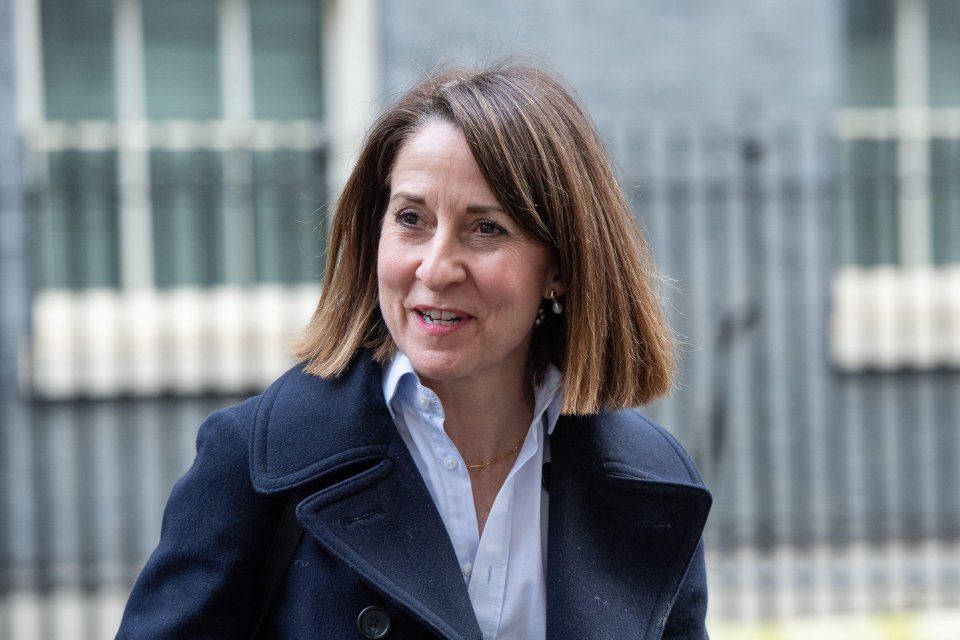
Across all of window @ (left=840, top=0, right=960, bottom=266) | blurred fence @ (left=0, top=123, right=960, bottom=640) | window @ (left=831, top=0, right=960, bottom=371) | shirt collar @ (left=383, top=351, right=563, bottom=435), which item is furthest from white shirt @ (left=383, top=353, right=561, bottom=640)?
window @ (left=840, top=0, right=960, bottom=266)

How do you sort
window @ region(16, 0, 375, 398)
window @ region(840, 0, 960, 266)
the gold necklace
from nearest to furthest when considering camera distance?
1. the gold necklace
2. window @ region(16, 0, 375, 398)
3. window @ region(840, 0, 960, 266)

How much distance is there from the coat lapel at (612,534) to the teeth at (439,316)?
357 mm

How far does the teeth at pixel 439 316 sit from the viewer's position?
6.92 feet

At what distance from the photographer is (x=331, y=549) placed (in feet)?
6.59

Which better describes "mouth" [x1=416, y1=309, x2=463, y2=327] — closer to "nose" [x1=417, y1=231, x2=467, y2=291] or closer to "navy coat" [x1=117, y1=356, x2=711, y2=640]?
"nose" [x1=417, y1=231, x2=467, y2=291]

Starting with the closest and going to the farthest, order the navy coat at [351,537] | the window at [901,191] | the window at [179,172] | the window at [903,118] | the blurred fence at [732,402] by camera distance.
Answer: the navy coat at [351,537] → the blurred fence at [732,402] → the window at [179,172] → the window at [901,191] → the window at [903,118]

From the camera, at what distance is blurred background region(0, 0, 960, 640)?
6.43 m

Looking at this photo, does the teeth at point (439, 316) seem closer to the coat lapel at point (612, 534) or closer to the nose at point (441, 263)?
the nose at point (441, 263)

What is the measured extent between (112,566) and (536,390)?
4.67m

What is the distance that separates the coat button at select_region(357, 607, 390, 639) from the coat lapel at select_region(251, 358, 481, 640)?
4cm

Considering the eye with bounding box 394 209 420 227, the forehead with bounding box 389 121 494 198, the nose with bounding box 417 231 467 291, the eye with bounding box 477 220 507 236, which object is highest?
the forehead with bounding box 389 121 494 198

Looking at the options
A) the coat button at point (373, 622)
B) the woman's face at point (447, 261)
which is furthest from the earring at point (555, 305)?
the coat button at point (373, 622)

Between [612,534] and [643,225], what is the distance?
404 cm

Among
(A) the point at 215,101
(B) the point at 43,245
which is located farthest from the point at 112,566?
(A) the point at 215,101
